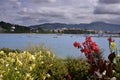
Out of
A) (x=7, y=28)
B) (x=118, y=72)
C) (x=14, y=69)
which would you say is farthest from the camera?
(x=7, y=28)

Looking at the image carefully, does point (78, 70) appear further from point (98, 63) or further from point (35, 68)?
point (98, 63)

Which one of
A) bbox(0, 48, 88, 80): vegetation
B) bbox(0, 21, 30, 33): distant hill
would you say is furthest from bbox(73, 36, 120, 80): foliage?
bbox(0, 21, 30, 33): distant hill

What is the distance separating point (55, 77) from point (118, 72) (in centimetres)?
239

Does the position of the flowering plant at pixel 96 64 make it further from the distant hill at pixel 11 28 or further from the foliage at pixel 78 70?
the distant hill at pixel 11 28

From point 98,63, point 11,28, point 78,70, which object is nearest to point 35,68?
point 78,70

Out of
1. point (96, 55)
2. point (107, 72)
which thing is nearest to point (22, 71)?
point (96, 55)

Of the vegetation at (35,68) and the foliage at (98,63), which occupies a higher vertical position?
the foliage at (98,63)

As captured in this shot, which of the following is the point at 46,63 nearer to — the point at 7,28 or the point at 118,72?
the point at 118,72

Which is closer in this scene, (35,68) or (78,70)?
(35,68)

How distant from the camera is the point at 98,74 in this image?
628 cm

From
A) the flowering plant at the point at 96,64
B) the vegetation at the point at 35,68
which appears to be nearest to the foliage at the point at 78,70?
the vegetation at the point at 35,68

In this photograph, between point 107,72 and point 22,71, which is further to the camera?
point 22,71

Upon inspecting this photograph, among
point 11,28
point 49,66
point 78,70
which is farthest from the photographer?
point 11,28

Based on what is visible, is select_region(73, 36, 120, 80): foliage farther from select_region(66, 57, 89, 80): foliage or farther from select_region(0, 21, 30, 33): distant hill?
select_region(0, 21, 30, 33): distant hill
